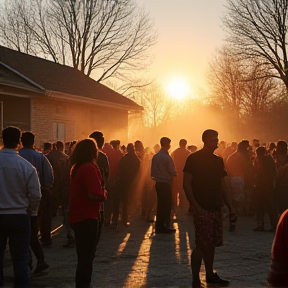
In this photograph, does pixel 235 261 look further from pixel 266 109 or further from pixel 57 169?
pixel 266 109

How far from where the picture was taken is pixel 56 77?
2906cm

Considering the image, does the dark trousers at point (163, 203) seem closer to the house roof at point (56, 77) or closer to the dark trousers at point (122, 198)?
the dark trousers at point (122, 198)

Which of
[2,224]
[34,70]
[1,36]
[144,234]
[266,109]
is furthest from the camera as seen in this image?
[266,109]

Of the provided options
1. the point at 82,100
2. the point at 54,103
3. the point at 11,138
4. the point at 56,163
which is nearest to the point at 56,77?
the point at 82,100

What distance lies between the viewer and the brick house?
942 inches

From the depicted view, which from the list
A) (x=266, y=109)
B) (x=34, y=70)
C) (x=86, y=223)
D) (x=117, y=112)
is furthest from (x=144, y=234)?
(x=266, y=109)

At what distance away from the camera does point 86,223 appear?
6996mm

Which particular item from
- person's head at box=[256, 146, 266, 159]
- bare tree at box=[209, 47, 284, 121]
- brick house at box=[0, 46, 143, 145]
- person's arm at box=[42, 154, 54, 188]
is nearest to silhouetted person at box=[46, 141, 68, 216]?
person's arm at box=[42, 154, 54, 188]

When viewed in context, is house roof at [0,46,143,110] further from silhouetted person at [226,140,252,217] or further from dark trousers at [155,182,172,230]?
dark trousers at [155,182,172,230]

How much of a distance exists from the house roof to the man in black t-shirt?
1688 cm

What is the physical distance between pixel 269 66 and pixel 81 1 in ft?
47.1

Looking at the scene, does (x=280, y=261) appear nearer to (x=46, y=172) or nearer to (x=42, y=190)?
(x=46, y=172)

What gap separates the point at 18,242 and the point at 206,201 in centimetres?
238

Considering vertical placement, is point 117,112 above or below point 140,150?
above
